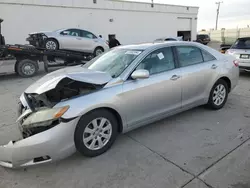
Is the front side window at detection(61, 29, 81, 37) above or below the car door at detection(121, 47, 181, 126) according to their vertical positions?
above

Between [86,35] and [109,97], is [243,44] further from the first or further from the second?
[86,35]

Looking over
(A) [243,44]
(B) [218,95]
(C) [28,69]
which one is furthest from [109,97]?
(C) [28,69]

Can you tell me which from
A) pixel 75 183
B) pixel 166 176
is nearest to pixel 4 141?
pixel 75 183

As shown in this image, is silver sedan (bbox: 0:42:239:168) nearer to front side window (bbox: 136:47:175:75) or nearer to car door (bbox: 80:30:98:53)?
front side window (bbox: 136:47:175:75)

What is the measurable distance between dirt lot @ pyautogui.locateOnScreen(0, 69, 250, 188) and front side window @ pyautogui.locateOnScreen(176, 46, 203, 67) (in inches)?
43.0

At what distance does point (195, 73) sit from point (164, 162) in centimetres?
180

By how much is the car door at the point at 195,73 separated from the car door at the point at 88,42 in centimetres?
803

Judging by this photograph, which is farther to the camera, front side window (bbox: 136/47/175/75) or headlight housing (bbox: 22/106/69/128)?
front side window (bbox: 136/47/175/75)

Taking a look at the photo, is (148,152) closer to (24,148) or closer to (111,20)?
(24,148)


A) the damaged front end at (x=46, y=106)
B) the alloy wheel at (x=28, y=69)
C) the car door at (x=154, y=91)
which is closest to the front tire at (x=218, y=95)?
the car door at (x=154, y=91)

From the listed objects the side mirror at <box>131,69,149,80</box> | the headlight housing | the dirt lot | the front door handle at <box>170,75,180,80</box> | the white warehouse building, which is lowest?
the dirt lot

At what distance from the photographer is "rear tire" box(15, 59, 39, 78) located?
28.9 feet

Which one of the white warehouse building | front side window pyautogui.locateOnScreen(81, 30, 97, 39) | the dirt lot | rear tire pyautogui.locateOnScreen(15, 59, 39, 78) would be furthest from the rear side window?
the white warehouse building

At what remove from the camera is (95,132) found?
2.78m
